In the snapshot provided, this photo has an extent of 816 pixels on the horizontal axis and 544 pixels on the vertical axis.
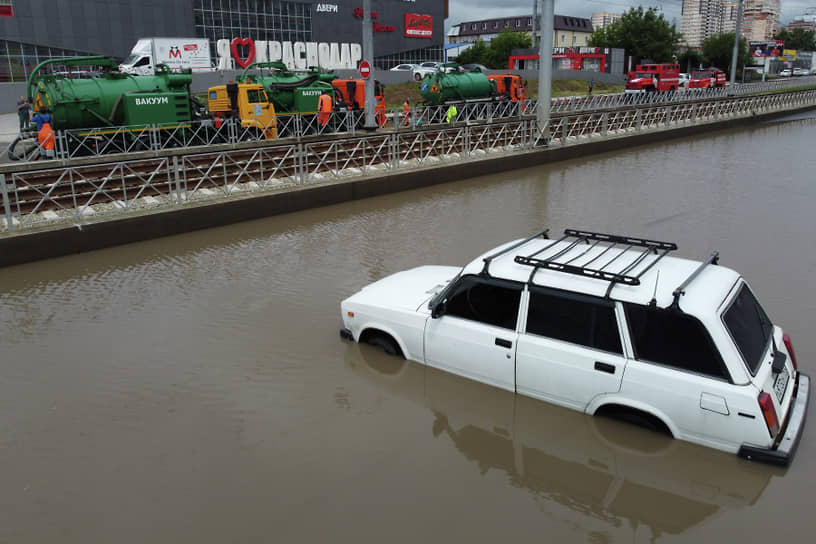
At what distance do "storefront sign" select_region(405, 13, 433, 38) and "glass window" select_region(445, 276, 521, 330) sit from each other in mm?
65909

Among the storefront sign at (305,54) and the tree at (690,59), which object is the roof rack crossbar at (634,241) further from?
the tree at (690,59)

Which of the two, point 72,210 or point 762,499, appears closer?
point 762,499

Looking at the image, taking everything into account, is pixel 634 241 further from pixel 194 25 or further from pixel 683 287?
pixel 194 25

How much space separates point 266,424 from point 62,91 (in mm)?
17143

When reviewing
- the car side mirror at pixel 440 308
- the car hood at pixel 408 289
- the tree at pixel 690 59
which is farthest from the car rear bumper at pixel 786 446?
the tree at pixel 690 59

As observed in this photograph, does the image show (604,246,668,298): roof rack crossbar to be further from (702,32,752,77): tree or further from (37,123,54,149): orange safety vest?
(702,32,752,77): tree

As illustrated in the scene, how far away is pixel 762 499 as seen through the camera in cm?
452

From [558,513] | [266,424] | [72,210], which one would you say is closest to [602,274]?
[558,513]

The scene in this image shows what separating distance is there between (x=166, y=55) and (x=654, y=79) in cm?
3590

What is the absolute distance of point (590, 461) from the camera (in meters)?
5.00

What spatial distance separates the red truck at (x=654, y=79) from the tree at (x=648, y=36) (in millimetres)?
25098

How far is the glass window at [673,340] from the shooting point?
4.62 metres

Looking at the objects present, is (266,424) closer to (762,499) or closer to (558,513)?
(558,513)

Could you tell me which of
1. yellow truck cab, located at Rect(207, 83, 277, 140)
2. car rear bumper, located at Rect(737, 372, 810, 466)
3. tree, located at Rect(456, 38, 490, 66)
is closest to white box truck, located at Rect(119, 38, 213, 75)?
yellow truck cab, located at Rect(207, 83, 277, 140)
